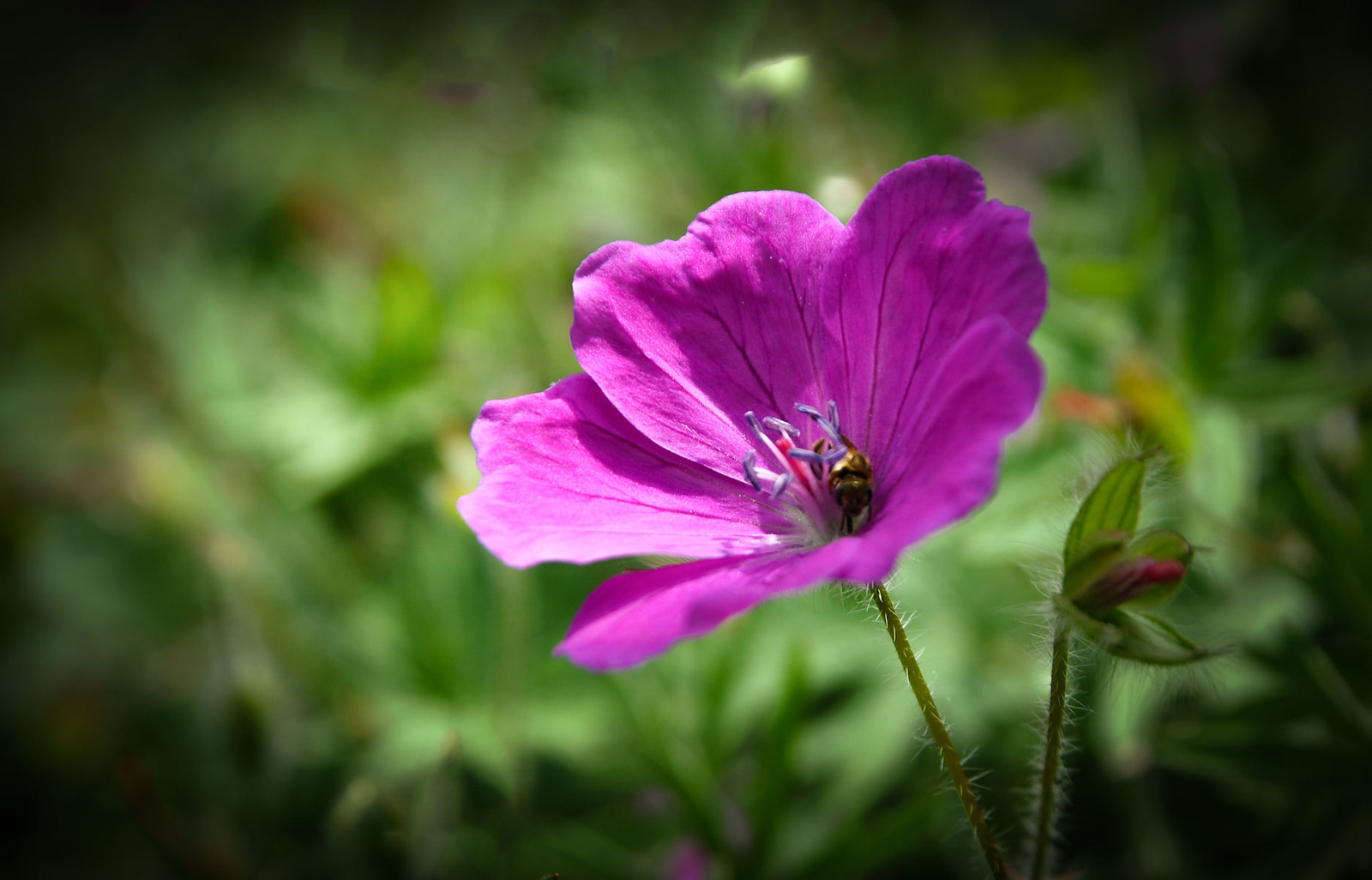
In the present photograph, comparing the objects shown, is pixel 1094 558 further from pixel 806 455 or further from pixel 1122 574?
pixel 806 455

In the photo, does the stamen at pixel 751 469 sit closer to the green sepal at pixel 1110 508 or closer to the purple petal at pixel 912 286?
the purple petal at pixel 912 286

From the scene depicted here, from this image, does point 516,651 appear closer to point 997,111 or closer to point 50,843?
point 50,843

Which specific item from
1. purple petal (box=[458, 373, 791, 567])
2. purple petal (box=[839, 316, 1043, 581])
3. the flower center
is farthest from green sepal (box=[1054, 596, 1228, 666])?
purple petal (box=[458, 373, 791, 567])

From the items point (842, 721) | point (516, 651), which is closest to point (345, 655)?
point (516, 651)

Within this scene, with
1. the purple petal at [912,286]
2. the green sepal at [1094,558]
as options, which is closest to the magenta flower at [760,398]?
the purple petal at [912,286]

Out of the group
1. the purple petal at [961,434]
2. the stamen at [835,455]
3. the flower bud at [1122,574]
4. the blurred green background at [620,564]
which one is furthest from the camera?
the blurred green background at [620,564]

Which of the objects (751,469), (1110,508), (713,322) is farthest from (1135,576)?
(713,322)
